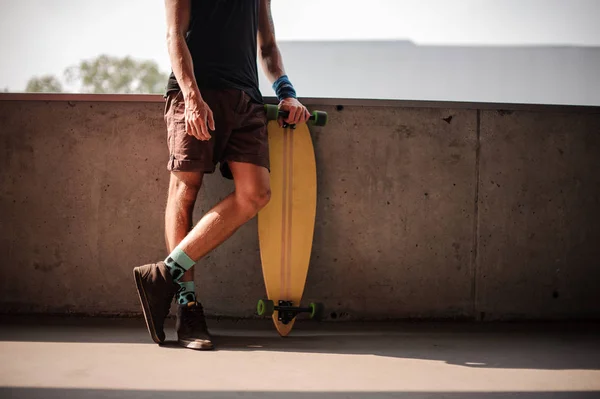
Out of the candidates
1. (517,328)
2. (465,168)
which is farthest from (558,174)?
(517,328)

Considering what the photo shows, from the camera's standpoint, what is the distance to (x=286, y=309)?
7.15ft

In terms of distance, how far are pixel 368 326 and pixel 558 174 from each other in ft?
3.82

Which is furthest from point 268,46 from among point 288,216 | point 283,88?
point 288,216

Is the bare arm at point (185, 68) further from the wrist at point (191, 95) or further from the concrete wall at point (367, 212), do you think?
the concrete wall at point (367, 212)

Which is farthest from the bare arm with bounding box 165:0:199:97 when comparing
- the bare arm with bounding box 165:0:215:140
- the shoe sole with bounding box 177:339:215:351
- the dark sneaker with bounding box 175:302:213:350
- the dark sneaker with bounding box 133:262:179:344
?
the shoe sole with bounding box 177:339:215:351

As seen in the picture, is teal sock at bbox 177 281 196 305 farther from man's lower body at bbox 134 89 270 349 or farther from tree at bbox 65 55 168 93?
tree at bbox 65 55 168 93

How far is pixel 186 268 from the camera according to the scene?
1.94 metres

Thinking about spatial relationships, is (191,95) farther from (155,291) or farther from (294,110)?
(155,291)

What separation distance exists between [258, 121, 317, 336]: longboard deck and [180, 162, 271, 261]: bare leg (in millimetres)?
266

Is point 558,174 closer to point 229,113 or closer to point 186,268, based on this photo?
point 229,113

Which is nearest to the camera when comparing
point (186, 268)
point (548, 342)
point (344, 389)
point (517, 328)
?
point (344, 389)

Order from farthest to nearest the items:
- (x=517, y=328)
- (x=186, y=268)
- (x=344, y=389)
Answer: (x=517, y=328) < (x=186, y=268) < (x=344, y=389)

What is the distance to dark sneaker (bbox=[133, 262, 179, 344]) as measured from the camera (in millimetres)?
1875

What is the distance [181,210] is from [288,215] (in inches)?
19.1
